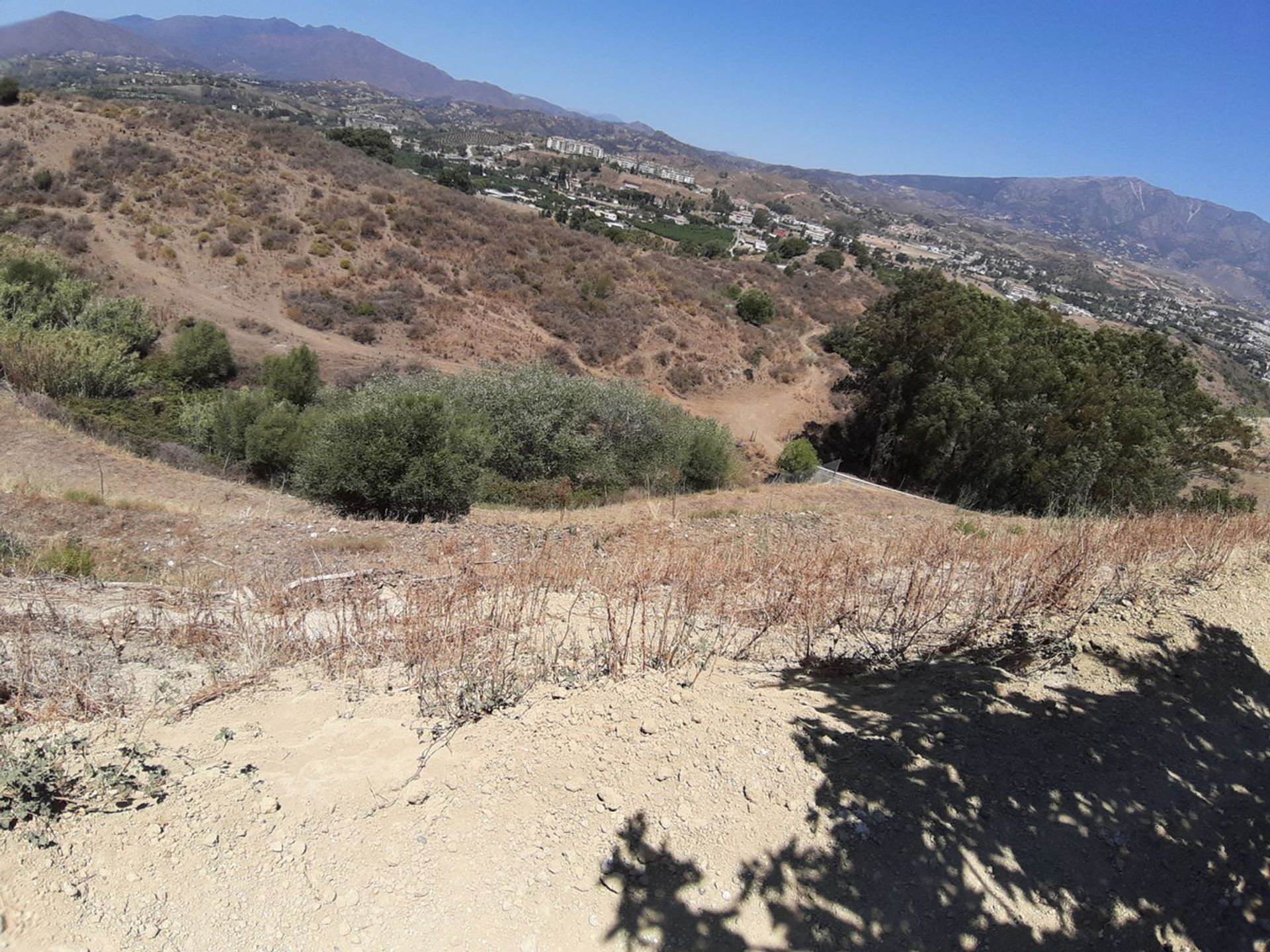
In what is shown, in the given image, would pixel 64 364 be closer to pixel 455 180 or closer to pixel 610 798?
pixel 610 798

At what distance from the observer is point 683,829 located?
3068 millimetres

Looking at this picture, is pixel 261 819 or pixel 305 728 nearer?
pixel 261 819

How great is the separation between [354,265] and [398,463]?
21.8 m

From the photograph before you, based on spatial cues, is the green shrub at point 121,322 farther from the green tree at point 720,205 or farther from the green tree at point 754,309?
the green tree at point 720,205

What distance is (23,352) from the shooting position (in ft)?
50.5

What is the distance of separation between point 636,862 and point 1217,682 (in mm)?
4096

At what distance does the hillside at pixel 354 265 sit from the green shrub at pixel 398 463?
438 inches

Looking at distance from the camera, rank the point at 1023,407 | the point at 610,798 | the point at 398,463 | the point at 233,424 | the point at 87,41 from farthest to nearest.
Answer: the point at 87,41 → the point at 1023,407 → the point at 233,424 → the point at 398,463 → the point at 610,798

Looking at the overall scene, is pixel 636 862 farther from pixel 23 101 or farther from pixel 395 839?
pixel 23 101

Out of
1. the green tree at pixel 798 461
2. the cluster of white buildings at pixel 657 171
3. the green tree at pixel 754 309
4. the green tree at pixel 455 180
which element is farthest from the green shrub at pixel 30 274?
the cluster of white buildings at pixel 657 171

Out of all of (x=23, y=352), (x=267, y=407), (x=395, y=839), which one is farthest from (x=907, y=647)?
(x=23, y=352)

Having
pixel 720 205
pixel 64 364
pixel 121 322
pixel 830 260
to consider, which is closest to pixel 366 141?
pixel 121 322

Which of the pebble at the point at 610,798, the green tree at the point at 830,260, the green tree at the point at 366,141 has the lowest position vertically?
the pebble at the point at 610,798

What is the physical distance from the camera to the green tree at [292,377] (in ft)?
60.0
